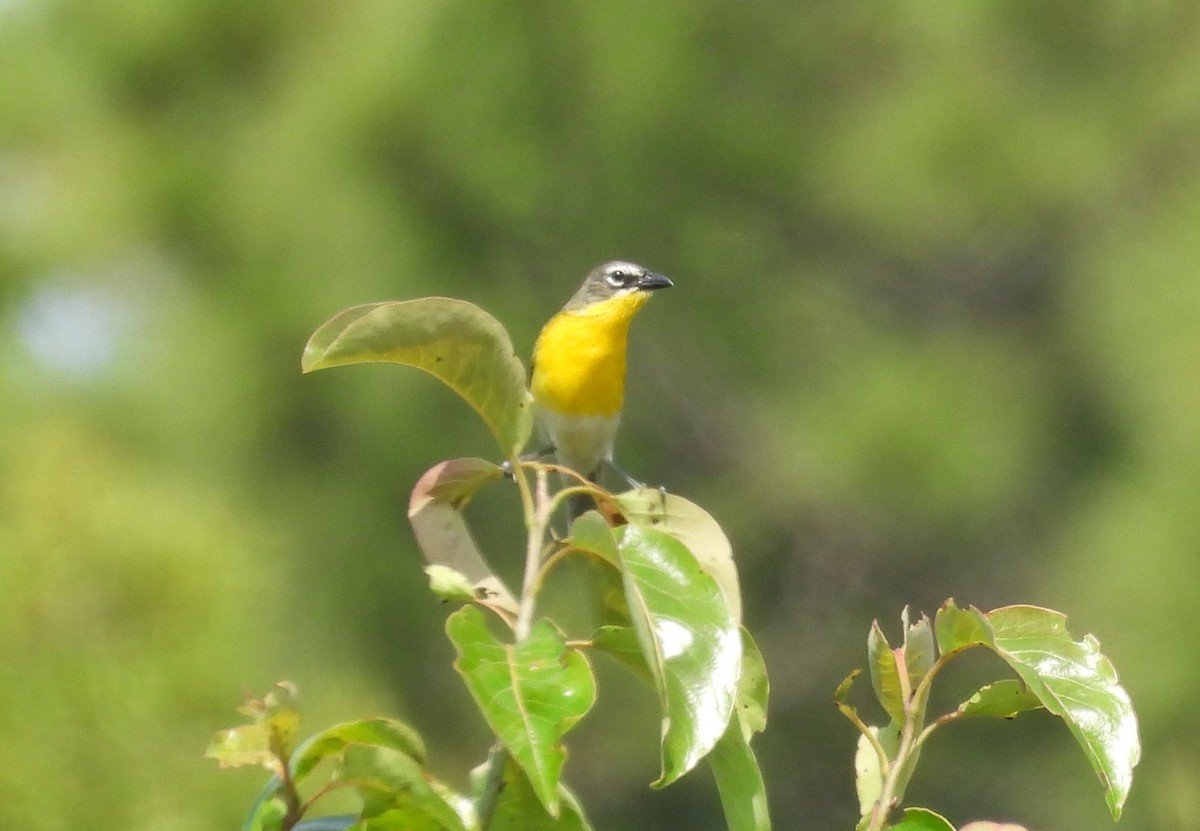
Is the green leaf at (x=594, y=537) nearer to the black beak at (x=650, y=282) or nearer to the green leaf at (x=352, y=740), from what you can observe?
the green leaf at (x=352, y=740)

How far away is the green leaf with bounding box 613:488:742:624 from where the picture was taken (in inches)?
39.9

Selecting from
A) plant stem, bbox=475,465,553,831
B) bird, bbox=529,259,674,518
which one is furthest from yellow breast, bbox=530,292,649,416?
plant stem, bbox=475,465,553,831

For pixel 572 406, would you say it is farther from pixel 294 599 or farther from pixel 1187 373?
pixel 294 599

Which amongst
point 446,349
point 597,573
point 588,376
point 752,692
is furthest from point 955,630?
point 588,376

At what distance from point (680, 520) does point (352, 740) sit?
12.9 inches

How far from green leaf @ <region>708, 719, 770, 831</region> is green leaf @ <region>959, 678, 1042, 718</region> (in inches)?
5.8

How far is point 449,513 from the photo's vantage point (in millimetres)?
1102

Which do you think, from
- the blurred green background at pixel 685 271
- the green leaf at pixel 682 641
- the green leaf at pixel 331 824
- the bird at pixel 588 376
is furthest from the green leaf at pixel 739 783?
the blurred green background at pixel 685 271

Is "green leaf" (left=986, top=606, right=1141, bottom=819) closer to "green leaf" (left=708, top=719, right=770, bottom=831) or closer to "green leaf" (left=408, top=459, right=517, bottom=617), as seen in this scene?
"green leaf" (left=708, top=719, right=770, bottom=831)

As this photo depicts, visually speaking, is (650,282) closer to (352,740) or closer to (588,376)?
(588,376)

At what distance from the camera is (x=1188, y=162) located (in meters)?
5.49

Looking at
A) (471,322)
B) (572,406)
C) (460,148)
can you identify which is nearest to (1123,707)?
(471,322)

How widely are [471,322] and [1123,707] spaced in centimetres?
46

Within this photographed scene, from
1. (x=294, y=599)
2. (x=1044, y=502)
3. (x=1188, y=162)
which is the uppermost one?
(x=1188, y=162)
